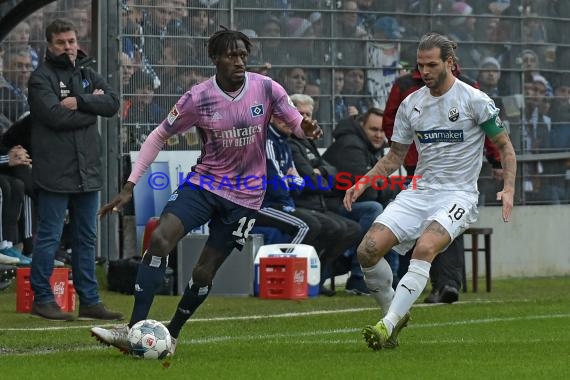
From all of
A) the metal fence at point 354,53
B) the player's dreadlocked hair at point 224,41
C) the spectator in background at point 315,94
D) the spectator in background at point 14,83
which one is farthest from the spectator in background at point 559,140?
the player's dreadlocked hair at point 224,41

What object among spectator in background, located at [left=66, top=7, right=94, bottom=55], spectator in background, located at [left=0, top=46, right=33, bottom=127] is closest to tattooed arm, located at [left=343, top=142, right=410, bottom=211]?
spectator in background, located at [left=0, top=46, right=33, bottom=127]

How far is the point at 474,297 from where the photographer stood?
54.2 ft

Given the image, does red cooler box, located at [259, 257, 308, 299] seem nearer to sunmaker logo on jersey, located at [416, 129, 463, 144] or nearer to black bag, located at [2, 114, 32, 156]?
black bag, located at [2, 114, 32, 156]

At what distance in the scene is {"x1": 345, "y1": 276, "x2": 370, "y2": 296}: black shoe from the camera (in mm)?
16828

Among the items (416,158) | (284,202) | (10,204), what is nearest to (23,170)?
(10,204)

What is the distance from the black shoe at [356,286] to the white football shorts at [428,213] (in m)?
6.07

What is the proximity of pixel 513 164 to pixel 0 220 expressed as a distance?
717 cm

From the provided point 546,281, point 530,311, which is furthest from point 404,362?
point 546,281

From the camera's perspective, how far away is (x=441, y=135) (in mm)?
10789

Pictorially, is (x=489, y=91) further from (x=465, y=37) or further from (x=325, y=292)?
(x=325, y=292)

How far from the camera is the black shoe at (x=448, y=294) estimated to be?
15.2 m

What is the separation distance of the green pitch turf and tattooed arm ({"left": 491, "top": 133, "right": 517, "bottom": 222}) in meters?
0.99

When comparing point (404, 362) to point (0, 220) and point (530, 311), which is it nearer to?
point (530, 311)

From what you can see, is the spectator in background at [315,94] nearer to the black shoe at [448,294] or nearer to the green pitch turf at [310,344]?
the green pitch turf at [310,344]
